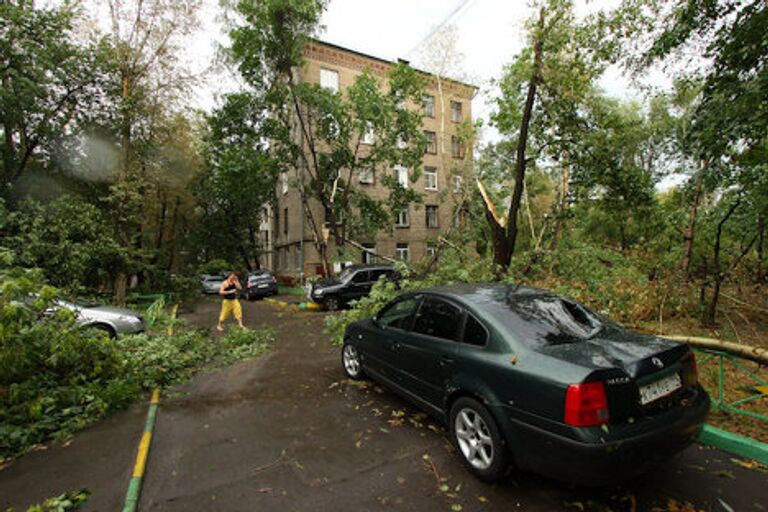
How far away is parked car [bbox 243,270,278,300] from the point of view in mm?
19337

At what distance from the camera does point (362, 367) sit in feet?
16.5

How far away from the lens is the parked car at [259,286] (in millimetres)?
19337

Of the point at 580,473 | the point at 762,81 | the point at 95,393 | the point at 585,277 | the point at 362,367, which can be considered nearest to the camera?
the point at 580,473

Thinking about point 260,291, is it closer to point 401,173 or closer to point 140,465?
point 401,173

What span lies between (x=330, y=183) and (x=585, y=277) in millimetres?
13230

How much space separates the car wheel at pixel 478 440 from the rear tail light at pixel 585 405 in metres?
0.65

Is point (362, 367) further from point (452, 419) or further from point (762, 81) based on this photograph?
point (762, 81)

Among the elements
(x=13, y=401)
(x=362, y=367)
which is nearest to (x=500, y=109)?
(x=362, y=367)

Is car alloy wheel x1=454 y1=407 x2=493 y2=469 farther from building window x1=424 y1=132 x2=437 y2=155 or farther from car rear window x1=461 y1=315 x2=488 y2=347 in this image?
building window x1=424 y1=132 x2=437 y2=155

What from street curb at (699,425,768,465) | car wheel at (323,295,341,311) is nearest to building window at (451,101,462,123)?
car wheel at (323,295,341,311)

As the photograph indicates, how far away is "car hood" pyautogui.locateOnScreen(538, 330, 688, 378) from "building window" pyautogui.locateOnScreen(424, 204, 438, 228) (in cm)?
2349

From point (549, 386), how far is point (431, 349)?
4.16 ft

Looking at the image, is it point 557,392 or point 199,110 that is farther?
point 199,110

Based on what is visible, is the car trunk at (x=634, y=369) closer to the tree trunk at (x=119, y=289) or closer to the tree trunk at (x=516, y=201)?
the tree trunk at (x=516, y=201)
